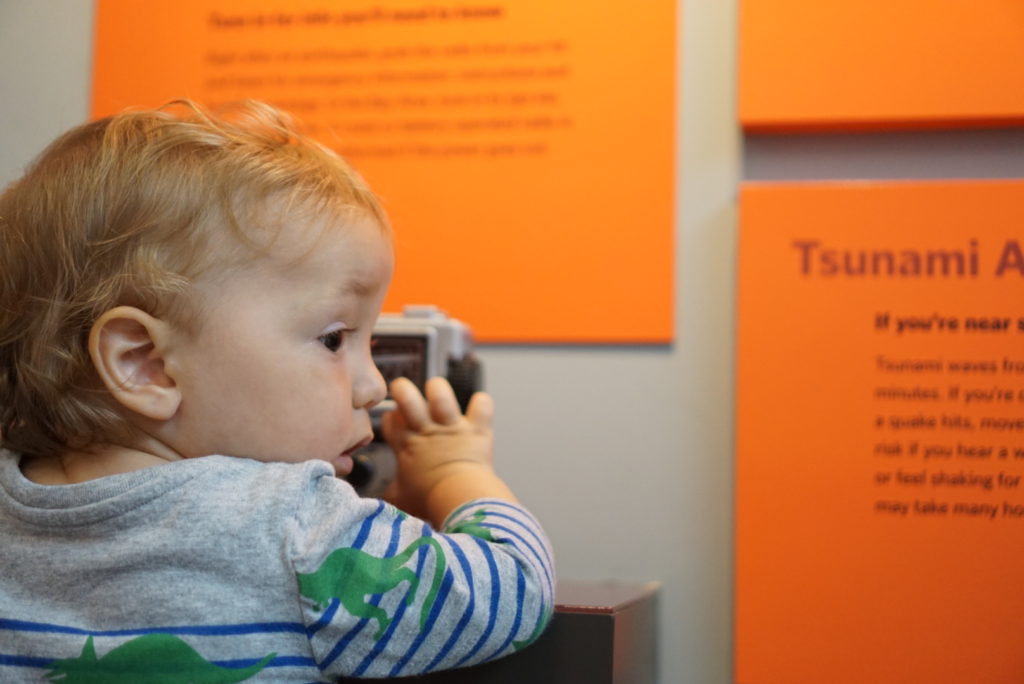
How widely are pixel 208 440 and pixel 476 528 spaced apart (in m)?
0.17

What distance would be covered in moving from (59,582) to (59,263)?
18cm

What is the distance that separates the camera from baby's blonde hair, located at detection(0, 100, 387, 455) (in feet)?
1.84

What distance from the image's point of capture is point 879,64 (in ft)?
3.59

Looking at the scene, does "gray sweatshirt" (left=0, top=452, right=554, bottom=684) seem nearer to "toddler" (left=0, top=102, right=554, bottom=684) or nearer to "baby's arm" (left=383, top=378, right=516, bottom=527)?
"toddler" (left=0, top=102, right=554, bottom=684)

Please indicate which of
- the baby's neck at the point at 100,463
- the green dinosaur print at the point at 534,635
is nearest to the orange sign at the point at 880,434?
the green dinosaur print at the point at 534,635

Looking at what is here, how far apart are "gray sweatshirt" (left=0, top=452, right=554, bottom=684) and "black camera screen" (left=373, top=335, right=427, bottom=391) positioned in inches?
10.7

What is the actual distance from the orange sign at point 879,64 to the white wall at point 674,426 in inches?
2.0

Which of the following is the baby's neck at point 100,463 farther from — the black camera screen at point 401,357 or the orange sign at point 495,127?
the orange sign at point 495,127

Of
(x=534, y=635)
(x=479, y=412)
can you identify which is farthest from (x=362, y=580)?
(x=479, y=412)

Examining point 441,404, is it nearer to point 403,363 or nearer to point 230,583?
point 403,363

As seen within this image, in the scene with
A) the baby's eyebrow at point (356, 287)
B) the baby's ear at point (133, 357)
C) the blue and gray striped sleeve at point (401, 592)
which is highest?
the baby's eyebrow at point (356, 287)

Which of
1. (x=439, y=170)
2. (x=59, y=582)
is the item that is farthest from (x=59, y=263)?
(x=439, y=170)

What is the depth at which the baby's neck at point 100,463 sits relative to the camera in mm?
578

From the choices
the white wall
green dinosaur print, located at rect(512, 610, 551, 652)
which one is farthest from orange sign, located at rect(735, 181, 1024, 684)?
green dinosaur print, located at rect(512, 610, 551, 652)
